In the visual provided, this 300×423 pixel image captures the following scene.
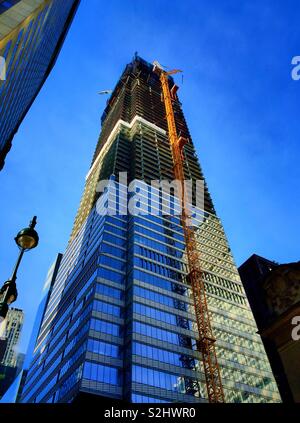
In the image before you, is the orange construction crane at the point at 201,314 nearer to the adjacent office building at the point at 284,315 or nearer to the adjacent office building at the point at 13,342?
the adjacent office building at the point at 284,315

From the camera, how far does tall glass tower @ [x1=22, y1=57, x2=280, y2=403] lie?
58.9 meters

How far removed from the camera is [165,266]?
80.1 metres

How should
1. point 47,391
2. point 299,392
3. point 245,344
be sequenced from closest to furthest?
point 299,392 → point 47,391 → point 245,344

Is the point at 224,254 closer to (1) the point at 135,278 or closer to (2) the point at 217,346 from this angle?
(2) the point at 217,346

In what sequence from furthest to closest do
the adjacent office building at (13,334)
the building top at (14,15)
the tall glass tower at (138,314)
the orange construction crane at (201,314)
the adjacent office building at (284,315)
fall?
the adjacent office building at (13,334) < the orange construction crane at (201,314) < the tall glass tower at (138,314) < the building top at (14,15) < the adjacent office building at (284,315)

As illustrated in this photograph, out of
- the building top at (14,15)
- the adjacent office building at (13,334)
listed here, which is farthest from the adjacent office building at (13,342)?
the building top at (14,15)

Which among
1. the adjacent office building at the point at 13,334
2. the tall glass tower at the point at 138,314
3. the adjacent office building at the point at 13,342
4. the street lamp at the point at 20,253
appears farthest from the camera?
the adjacent office building at the point at 13,334

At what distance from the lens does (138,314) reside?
65438 millimetres

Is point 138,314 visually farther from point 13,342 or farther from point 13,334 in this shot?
point 13,334

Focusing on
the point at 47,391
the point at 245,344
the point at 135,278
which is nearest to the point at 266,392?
the point at 245,344

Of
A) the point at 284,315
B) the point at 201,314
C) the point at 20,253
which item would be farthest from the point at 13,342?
the point at 284,315

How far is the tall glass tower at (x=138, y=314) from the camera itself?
58.9 m
